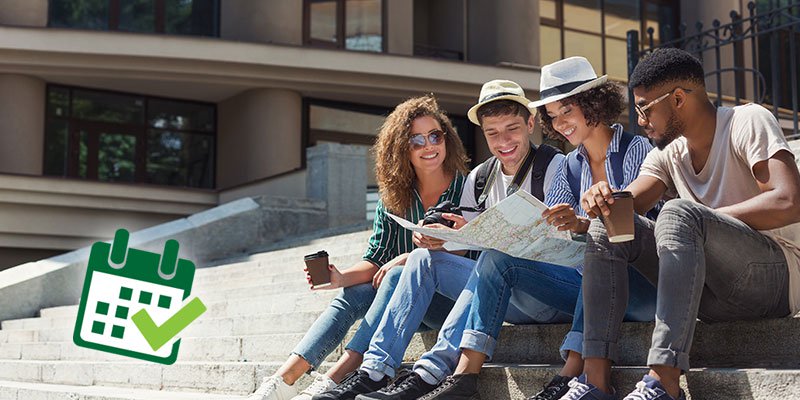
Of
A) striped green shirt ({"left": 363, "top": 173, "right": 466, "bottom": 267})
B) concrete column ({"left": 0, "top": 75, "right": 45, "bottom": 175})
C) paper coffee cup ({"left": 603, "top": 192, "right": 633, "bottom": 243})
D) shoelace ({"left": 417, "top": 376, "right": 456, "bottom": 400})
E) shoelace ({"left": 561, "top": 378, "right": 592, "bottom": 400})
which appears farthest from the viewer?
concrete column ({"left": 0, "top": 75, "right": 45, "bottom": 175})

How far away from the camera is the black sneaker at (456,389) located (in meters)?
3.78

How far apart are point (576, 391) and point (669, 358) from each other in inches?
15.2

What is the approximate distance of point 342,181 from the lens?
13477 millimetres

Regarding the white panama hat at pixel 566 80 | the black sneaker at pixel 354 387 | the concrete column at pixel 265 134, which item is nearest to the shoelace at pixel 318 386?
the black sneaker at pixel 354 387

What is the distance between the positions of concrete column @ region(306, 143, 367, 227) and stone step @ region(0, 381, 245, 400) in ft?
22.0

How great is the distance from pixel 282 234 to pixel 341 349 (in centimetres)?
752

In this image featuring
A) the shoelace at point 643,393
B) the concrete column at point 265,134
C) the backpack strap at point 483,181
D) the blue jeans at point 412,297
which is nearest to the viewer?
the shoelace at point 643,393

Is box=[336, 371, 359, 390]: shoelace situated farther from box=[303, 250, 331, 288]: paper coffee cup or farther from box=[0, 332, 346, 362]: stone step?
box=[0, 332, 346, 362]: stone step

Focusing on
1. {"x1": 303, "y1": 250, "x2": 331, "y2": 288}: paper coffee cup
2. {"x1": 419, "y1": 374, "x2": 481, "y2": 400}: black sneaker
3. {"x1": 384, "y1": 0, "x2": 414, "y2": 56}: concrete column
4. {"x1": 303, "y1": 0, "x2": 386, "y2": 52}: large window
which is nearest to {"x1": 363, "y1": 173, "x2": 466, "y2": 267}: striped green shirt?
{"x1": 303, "y1": 250, "x2": 331, "y2": 288}: paper coffee cup

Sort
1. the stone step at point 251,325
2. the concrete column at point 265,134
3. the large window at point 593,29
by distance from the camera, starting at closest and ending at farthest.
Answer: the stone step at point 251,325
the concrete column at point 265,134
the large window at point 593,29

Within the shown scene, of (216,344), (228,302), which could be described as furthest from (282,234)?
(216,344)

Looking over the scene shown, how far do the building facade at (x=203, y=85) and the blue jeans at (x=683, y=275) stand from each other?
40.9 feet

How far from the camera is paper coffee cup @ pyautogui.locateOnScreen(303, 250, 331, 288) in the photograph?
4.56m

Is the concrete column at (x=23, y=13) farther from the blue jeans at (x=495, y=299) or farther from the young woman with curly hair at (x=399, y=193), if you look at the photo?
the blue jeans at (x=495, y=299)
